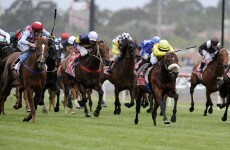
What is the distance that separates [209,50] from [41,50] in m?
7.10

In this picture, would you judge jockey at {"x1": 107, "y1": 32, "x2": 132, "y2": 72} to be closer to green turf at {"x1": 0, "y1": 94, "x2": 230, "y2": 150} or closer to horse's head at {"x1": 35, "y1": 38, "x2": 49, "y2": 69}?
green turf at {"x1": 0, "y1": 94, "x2": 230, "y2": 150}

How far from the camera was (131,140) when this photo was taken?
44.4ft

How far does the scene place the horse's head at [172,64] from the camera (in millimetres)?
16562

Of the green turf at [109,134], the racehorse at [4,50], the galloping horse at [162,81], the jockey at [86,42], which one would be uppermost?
the jockey at [86,42]

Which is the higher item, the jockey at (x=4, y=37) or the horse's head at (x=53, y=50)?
the jockey at (x=4, y=37)

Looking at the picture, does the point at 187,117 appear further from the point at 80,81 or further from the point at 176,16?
the point at 176,16

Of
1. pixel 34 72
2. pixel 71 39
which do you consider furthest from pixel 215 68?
pixel 34 72

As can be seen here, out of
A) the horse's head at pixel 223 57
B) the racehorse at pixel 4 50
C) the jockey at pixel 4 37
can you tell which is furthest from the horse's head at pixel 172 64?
the jockey at pixel 4 37

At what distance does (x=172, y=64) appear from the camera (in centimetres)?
1658

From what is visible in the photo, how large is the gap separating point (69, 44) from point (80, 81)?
14.0ft

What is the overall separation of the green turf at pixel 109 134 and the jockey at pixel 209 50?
300 centimetres

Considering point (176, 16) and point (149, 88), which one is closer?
point (149, 88)

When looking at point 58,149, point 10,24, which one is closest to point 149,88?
point 58,149

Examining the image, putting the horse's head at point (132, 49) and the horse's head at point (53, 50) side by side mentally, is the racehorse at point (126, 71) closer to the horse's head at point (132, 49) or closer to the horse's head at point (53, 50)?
the horse's head at point (132, 49)
